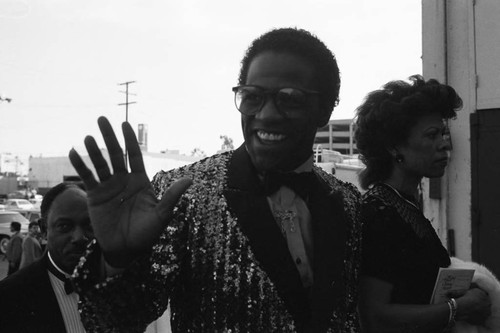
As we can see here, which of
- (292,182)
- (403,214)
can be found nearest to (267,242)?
(292,182)

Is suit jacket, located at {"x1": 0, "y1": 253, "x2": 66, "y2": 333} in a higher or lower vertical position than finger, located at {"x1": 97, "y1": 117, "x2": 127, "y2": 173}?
lower

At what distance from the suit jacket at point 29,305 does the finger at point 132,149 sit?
1513mm

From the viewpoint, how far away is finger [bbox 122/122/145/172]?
1.31 meters

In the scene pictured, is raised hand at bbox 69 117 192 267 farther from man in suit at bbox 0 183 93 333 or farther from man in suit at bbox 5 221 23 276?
man in suit at bbox 5 221 23 276

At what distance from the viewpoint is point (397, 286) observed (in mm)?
2160

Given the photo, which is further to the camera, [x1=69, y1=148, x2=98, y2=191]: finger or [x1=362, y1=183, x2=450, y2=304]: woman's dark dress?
[x1=362, y1=183, x2=450, y2=304]: woman's dark dress

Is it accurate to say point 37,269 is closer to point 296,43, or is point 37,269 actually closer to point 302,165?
point 302,165

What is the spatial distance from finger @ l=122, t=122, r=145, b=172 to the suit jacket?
1.51 m

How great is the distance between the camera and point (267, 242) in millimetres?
1508

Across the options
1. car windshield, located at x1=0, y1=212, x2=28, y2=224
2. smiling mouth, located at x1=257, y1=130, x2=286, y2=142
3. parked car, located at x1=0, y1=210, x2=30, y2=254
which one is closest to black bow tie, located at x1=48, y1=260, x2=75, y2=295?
smiling mouth, located at x1=257, y1=130, x2=286, y2=142

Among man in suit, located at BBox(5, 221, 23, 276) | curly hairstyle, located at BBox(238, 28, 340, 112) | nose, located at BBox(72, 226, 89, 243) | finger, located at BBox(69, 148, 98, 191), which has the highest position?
curly hairstyle, located at BBox(238, 28, 340, 112)

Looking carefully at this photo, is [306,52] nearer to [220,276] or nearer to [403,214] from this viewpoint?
[220,276]

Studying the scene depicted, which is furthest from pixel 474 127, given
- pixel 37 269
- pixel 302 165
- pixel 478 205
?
pixel 37 269

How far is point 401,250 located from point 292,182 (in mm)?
759
